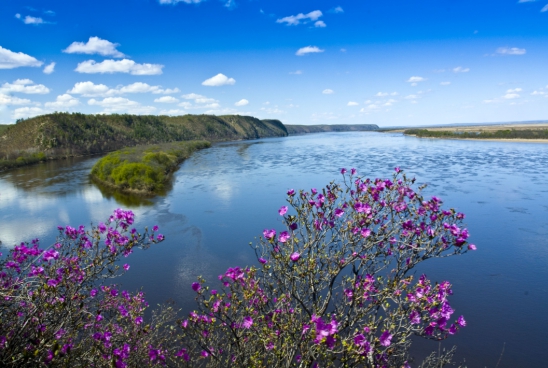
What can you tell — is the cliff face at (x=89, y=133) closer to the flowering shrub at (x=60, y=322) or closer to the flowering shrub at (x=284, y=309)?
the flowering shrub at (x=60, y=322)

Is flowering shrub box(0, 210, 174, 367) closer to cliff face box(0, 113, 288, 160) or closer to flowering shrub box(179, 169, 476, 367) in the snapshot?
flowering shrub box(179, 169, 476, 367)

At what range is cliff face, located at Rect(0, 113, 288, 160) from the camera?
6856 cm

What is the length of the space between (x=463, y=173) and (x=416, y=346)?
29.7m

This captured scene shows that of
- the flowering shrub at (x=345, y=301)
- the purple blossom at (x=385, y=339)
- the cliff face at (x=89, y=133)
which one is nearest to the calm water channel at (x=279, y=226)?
the flowering shrub at (x=345, y=301)

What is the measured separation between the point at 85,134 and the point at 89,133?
2.27 metres

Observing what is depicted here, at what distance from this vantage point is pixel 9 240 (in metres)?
17.5

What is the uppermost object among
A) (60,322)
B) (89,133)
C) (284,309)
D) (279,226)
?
(89,133)

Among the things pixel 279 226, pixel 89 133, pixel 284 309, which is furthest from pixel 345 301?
pixel 89 133

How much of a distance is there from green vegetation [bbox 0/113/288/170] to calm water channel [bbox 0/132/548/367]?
107ft

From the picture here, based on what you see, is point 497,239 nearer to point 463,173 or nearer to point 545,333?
point 545,333

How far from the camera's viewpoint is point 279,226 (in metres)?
18.1

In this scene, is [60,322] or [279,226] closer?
[60,322]

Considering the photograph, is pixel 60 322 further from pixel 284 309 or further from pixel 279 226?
pixel 279 226

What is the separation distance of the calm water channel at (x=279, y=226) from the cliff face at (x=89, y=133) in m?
34.5
